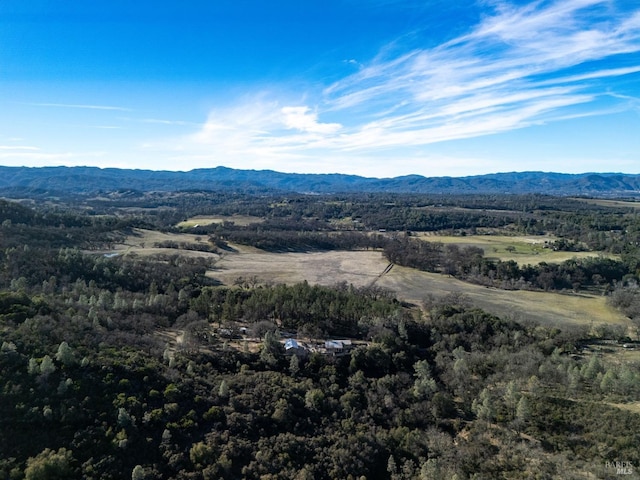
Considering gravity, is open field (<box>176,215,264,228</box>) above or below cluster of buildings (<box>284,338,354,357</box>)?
above

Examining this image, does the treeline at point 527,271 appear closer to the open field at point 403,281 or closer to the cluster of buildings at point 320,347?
the open field at point 403,281

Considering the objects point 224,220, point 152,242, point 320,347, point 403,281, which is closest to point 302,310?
point 320,347

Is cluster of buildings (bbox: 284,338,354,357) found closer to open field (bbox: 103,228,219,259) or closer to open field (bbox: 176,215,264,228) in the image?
open field (bbox: 103,228,219,259)

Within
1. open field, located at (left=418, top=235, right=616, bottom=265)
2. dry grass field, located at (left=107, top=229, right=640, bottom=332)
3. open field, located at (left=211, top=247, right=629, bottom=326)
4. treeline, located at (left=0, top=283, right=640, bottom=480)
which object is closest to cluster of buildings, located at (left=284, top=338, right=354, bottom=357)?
treeline, located at (left=0, top=283, right=640, bottom=480)

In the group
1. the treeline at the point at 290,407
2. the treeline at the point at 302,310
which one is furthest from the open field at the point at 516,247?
the treeline at the point at 290,407

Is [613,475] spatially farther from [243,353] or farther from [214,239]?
[214,239]

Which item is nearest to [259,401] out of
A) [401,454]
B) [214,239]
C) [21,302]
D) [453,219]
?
[401,454]

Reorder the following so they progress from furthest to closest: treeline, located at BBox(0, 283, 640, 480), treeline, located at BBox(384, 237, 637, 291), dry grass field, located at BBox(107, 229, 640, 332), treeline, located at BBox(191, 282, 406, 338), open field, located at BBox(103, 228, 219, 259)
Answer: open field, located at BBox(103, 228, 219, 259) → treeline, located at BBox(384, 237, 637, 291) → dry grass field, located at BBox(107, 229, 640, 332) → treeline, located at BBox(191, 282, 406, 338) → treeline, located at BBox(0, 283, 640, 480)
